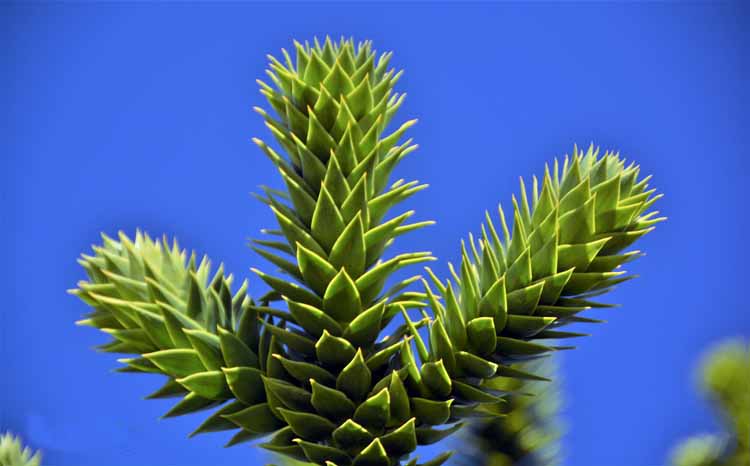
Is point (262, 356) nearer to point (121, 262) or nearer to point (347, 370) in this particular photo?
point (347, 370)

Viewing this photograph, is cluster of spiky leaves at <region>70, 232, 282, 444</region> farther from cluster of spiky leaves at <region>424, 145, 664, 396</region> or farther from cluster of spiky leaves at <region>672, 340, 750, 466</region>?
cluster of spiky leaves at <region>672, 340, 750, 466</region>

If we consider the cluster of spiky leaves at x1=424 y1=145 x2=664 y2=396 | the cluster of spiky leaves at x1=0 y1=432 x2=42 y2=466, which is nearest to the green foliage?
the cluster of spiky leaves at x1=424 y1=145 x2=664 y2=396

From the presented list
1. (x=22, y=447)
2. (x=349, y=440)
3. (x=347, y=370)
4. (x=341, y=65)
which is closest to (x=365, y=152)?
(x=341, y=65)

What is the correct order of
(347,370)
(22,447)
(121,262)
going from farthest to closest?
(22,447)
(121,262)
(347,370)

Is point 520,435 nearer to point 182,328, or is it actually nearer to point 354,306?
point 354,306

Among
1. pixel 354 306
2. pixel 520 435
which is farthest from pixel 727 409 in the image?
pixel 354 306

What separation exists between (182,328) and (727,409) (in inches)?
51.6

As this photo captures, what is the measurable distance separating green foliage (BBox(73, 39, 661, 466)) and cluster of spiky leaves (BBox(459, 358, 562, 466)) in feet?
0.47

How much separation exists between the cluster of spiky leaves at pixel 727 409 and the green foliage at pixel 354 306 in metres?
0.57

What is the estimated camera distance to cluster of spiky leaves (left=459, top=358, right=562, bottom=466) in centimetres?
150

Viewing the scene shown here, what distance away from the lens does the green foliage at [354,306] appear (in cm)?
122

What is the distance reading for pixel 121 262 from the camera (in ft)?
4.35

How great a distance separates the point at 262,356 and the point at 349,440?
0.66ft

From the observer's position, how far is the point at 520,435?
59.5 inches
